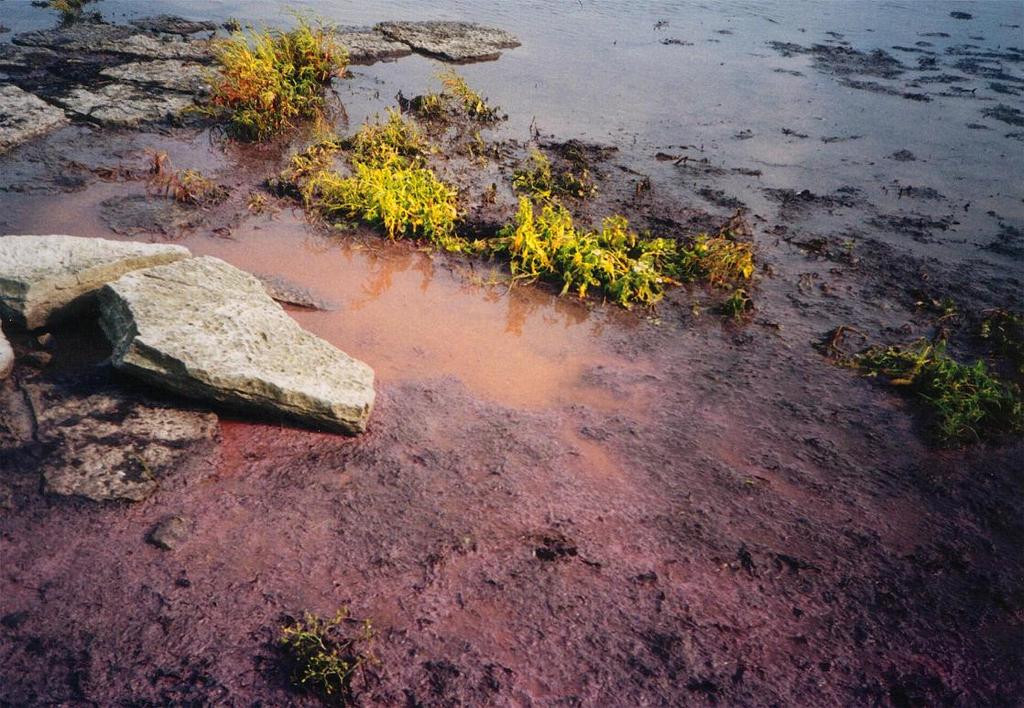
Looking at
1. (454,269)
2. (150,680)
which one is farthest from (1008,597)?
(454,269)

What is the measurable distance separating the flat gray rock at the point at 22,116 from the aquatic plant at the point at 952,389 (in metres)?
7.71

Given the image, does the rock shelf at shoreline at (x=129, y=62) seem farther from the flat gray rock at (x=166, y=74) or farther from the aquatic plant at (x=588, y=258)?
the aquatic plant at (x=588, y=258)

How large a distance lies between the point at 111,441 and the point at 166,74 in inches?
265

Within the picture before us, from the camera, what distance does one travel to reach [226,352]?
Answer: 3.27 meters

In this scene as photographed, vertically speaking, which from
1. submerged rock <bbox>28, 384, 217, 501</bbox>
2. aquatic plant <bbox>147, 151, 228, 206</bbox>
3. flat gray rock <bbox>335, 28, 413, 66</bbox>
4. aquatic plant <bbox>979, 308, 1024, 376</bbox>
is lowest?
submerged rock <bbox>28, 384, 217, 501</bbox>

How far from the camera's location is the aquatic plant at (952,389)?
3.77 meters

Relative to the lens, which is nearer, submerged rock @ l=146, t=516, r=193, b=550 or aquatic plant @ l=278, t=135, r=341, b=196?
submerged rock @ l=146, t=516, r=193, b=550

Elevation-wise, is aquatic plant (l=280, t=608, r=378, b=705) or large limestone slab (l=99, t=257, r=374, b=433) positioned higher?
large limestone slab (l=99, t=257, r=374, b=433)

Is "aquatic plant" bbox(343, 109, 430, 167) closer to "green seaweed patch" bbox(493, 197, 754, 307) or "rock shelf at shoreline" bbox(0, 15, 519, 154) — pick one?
"green seaweed patch" bbox(493, 197, 754, 307)

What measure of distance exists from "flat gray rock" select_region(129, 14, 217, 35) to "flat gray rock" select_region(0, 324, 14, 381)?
8075 millimetres

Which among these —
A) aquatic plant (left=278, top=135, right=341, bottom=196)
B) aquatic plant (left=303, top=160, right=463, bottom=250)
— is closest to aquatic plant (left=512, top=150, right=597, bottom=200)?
aquatic plant (left=303, top=160, right=463, bottom=250)

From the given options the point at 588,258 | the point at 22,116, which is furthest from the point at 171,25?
the point at 588,258

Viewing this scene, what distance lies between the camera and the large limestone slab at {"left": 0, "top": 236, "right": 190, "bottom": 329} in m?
3.60

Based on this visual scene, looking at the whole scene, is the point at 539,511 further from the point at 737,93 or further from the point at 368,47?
the point at 368,47
